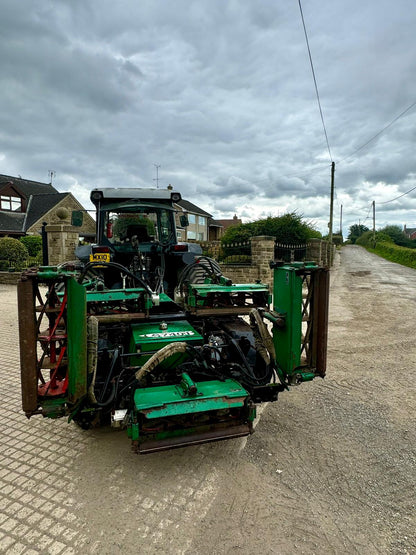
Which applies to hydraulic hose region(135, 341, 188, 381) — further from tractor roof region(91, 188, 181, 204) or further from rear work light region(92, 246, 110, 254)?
tractor roof region(91, 188, 181, 204)

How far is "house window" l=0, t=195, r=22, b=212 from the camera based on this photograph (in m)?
28.3

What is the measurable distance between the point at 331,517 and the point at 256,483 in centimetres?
59

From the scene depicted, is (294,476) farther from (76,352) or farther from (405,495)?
(76,352)

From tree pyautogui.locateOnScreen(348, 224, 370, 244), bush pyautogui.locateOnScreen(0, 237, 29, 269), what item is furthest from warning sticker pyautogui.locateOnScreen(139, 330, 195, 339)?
tree pyautogui.locateOnScreen(348, 224, 370, 244)

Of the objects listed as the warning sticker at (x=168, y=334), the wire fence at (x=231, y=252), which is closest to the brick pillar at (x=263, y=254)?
the wire fence at (x=231, y=252)

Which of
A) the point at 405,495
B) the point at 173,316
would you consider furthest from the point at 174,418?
the point at 405,495

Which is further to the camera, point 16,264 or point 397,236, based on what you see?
point 397,236

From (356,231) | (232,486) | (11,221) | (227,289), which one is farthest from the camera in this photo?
(356,231)

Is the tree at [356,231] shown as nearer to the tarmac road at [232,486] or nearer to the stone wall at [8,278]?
the stone wall at [8,278]

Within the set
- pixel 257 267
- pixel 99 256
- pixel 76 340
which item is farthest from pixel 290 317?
pixel 257 267

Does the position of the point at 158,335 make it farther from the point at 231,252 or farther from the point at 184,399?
the point at 231,252

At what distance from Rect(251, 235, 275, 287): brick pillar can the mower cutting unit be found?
7345 mm

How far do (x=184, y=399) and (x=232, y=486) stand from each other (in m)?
0.81

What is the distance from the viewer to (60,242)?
12297 millimetres
